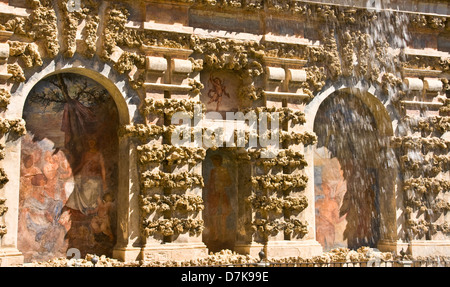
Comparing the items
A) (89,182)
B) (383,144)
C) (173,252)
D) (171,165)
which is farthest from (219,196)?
(383,144)

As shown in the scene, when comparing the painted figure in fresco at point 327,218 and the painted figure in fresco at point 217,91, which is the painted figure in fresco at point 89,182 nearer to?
the painted figure in fresco at point 217,91

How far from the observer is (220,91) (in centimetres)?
1405

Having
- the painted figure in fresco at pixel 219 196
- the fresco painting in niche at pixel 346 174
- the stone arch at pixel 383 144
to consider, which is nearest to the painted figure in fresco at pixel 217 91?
the painted figure in fresco at pixel 219 196

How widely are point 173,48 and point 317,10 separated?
11.8 feet

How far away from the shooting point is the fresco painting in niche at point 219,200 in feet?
45.8

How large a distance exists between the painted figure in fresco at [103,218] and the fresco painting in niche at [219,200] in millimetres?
2037

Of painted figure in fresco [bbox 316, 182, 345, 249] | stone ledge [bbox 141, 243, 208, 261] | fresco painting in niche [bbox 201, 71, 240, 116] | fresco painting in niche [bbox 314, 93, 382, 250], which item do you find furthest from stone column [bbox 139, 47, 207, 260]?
fresco painting in niche [bbox 314, 93, 382, 250]

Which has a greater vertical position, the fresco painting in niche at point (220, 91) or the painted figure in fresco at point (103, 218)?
the fresco painting in niche at point (220, 91)

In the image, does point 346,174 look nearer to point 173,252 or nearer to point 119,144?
point 173,252

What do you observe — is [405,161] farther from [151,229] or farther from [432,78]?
[151,229]

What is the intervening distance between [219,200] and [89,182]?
9.25ft

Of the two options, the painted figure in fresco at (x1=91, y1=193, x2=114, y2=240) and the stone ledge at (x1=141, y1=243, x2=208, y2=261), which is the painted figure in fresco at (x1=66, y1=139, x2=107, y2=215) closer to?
the painted figure in fresco at (x1=91, y1=193, x2=114, y2=240)

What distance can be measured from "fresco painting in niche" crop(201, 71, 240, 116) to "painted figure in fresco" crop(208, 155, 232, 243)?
1086 millimetres

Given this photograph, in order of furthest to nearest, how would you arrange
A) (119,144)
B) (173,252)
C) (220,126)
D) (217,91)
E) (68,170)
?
1. (217,91)
2. (220,126)
3. (119,144)
4. (68,170)
5. (173,252)
